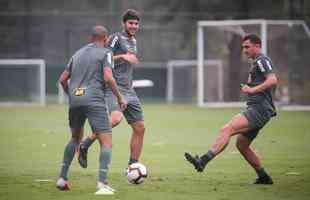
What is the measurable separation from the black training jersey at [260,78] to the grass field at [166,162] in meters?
1.09

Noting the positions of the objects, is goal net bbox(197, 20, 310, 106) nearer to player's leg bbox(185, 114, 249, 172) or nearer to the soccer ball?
player's leg bbox(185, 114, 249, 172)

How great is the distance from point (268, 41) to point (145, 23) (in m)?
8.81

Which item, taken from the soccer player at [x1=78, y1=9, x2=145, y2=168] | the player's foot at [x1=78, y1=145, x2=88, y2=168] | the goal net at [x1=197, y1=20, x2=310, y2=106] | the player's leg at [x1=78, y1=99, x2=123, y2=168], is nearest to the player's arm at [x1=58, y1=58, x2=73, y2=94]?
the player's leg at [x1=78, y1=99, x2=123, y2=168]

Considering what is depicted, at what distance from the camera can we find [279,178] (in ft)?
42.4

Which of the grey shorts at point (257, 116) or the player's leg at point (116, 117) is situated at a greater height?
the grey shorts at point (257, 116)

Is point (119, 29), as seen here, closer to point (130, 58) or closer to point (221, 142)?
point (130, 58)

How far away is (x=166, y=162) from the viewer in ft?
50.1

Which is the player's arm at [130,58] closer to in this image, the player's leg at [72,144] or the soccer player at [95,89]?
the soccer player at [95,89]

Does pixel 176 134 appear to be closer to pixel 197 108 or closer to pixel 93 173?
pixel 93 173

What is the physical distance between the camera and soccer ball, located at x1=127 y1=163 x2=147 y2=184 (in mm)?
11953

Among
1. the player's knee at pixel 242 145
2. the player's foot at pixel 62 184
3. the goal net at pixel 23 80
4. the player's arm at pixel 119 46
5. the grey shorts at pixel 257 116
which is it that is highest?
the player's arm at pixel 119 46

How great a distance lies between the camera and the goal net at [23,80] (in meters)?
35.6

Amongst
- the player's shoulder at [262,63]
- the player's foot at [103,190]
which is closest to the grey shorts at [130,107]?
the player's shoulder at [262,63]

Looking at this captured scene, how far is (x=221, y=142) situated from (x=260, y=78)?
0.98m
